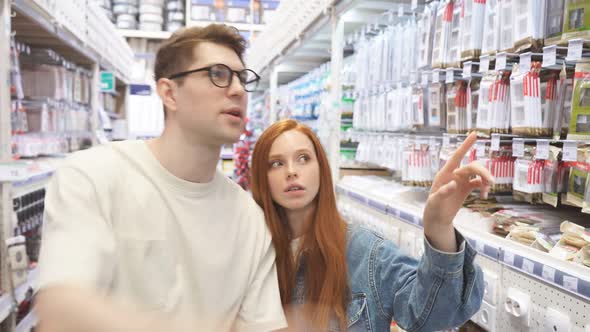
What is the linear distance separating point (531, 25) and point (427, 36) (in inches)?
34.3

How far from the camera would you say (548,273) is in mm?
1528

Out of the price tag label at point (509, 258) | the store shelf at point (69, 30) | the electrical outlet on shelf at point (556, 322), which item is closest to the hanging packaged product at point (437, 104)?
the price tag label at point (509, 258)

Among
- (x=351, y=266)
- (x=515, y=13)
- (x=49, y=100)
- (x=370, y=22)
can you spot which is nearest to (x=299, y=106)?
(x=370, y=22)

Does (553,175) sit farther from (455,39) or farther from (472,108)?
(455,39)

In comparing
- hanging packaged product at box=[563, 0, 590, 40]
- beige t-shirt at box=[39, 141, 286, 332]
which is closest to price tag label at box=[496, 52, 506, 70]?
hanging packaged product at box=[563, 0, 590, 40]

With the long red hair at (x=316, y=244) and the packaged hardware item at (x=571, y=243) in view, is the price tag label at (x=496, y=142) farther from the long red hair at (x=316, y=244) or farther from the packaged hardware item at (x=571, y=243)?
the long red hair at (x=316, y=244)

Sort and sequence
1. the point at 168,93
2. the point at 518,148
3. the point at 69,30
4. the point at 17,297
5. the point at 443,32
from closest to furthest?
the point at 168,93
the point at 518,148
the point at 443,32
the point at 17,297
the point at 69,30

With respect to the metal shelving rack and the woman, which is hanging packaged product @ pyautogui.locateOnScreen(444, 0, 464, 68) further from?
the metal shelving rack

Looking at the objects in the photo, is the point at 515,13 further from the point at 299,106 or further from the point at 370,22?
the point at 299,106

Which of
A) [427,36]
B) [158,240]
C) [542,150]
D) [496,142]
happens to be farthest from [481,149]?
[158,240]

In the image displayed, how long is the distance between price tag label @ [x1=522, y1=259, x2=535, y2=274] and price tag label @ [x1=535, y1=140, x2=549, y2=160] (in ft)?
1.50

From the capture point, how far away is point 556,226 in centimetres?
194

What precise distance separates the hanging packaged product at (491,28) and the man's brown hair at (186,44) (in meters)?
1.20

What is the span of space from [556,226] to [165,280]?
1.51 metres
